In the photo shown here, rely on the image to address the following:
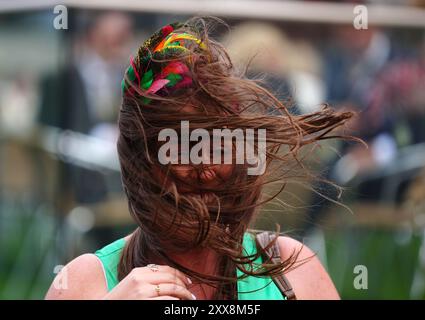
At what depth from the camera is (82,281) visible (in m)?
2.20

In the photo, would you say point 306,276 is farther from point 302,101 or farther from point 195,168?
point 302,101

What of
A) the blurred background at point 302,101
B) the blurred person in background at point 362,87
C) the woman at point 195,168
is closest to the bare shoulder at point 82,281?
the woman at point 195,168

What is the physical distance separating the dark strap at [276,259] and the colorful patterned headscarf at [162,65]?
0.47 m

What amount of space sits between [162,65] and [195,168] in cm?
26

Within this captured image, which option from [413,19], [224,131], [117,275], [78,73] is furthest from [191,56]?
[413,19]

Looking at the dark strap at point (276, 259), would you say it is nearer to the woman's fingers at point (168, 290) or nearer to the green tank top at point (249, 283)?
the green tank top at point (249, 283)

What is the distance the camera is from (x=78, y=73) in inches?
244

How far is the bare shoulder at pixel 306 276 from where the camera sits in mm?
2320

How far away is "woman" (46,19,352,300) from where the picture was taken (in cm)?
216

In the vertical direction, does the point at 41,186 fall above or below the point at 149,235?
above

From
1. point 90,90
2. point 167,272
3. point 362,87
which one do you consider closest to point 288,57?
point 362,87
